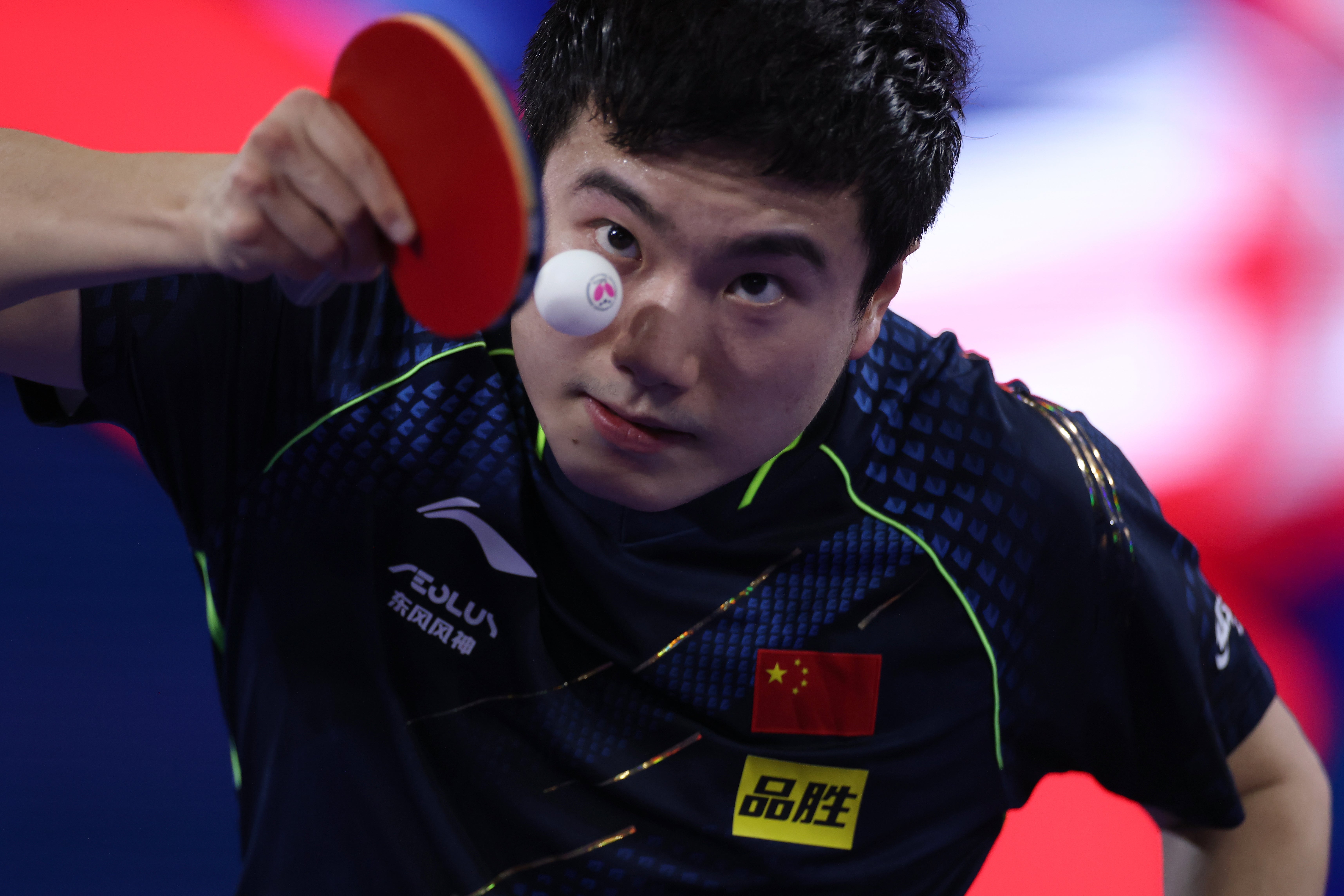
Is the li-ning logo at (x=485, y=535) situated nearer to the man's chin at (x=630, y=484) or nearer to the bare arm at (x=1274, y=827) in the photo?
the man's chin at (x=630, y=484)

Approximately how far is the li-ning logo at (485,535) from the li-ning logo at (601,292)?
1.48ft

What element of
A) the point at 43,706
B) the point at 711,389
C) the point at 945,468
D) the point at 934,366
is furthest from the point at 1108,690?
the point at 43,706

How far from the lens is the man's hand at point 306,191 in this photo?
737mm

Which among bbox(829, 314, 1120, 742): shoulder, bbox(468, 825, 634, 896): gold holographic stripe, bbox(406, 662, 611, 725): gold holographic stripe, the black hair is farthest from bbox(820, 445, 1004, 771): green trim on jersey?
bbox(468, 825, 634, 896): gold holographic stripe

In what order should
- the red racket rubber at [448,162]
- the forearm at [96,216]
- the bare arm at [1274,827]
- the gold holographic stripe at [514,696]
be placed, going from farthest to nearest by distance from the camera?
the bare arm at [1274,827] → the gold holographic stripe at [514,696] → the forearm at [96,216] → the red racket rubber at [448,162]

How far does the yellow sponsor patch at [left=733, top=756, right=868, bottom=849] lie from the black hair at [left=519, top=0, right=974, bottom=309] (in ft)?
1.86

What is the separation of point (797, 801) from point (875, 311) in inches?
22.8

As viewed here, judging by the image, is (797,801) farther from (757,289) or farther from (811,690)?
(757,289)

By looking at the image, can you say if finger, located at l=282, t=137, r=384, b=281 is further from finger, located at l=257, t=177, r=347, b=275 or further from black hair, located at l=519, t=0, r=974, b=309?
black hair, located at l=519, t=0, r=974, b=309

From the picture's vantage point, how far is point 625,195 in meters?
0.98

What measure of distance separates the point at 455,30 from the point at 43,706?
5.72ft

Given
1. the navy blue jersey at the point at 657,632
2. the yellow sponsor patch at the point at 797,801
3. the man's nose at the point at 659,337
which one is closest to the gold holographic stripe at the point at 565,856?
the navy blue jersey at the point at 657,632

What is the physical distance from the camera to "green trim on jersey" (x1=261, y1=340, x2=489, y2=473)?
1.22 m

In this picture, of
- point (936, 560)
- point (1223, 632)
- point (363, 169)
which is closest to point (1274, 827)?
point (1223, 632)
